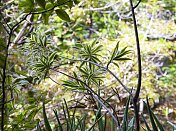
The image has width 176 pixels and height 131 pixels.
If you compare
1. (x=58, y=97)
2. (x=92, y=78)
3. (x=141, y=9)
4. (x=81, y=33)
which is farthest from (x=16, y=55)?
(x=141, y=9)

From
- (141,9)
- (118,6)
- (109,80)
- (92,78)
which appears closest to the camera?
(92,78)

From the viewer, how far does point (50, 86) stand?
1.53 m

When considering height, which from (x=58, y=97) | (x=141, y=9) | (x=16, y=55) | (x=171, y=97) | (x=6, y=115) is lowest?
(x=171, y=97)

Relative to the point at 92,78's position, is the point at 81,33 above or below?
above

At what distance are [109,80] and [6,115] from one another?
1.00 meters

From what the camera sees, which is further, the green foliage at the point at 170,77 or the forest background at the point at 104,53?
the green foliage at the point at 170,77

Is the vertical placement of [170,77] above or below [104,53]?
below

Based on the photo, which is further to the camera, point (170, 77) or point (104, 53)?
point (170, 77)

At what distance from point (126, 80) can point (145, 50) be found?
237mm

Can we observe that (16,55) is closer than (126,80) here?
Yes

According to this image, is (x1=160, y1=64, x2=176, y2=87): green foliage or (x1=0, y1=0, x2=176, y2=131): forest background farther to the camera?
(x1=160, y1=64, x2=176, y2=87): green foliage

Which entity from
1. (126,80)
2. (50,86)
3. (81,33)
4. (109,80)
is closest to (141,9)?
(81,33)

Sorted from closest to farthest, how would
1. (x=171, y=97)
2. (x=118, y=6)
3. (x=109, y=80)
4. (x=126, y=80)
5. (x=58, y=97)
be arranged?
1. (x=58, y=97)
2. (x=109, y=80)
3. (x=126, y=80)
4. (x=118, y=6)
5. (x=171, y=97)

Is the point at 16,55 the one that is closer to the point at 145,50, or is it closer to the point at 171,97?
the point at 145,50
